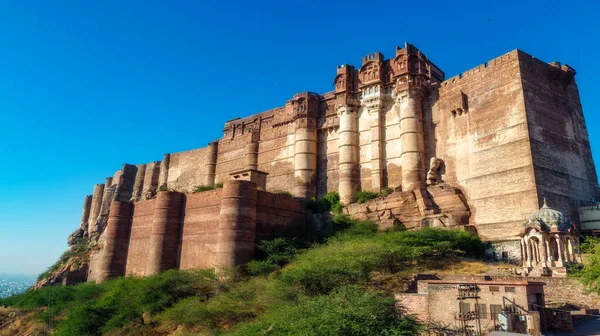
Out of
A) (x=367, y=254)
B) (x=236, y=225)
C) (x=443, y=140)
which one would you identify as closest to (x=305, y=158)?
(x=443, y=140)

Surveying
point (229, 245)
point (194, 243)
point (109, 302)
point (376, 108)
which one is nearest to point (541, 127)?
point (376, 108)

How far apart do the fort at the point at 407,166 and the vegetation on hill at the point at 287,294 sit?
5.58 feet

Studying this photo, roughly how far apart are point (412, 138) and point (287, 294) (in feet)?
46.5

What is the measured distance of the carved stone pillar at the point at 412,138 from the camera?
26375 millimetres

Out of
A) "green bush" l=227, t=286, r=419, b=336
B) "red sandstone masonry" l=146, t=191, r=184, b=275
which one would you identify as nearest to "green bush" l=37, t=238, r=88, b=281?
"red sandstone masonry" l=146, t=191, r=184, b=275

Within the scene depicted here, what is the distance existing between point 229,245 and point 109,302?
5.57 metres

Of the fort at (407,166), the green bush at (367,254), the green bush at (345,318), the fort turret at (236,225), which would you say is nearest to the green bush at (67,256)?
the fort at (407,166)

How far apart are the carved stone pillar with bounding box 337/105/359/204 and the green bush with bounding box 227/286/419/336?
15.8 m

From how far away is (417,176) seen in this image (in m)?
26.3

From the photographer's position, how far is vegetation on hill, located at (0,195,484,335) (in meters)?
12.1

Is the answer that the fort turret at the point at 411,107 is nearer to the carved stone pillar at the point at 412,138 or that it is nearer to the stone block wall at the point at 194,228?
the carved stone pillar at the point at 412,138

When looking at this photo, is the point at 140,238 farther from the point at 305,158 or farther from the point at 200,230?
the point at 305,158

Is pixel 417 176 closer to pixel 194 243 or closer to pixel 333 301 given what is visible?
pixel 194 243

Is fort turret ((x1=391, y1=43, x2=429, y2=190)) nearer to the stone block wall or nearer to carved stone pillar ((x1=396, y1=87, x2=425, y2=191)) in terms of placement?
carved stone pillar ((x1=396, y1=87, x2=425, y2=191))
